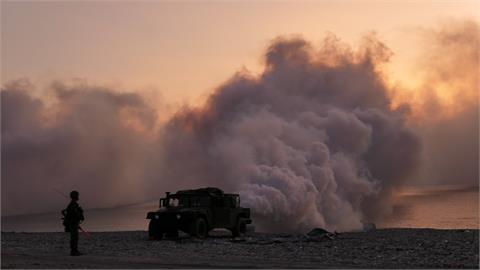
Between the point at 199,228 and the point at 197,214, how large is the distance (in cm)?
68

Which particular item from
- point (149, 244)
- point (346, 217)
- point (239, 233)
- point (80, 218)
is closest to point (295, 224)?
point (346, 217)

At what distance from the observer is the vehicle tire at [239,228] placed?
34844mm

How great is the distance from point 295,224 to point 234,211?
30819mm

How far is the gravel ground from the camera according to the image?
1956 centimetres

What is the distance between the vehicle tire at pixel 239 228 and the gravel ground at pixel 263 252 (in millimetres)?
4108

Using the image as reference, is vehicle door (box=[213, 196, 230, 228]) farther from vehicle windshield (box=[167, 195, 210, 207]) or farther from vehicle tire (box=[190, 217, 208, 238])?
vehicle tire (box=[190, 217, 208, 238])

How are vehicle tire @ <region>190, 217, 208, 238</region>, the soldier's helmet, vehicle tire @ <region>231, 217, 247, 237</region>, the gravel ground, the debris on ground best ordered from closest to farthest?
1. the gravel ground
2. the soldier's helmet
3. the debris on ground
4. vehicle tire @ <region>190, 217, 208, 238</region>
5. vehicle tire @ <region>231, 217, 247, 237</region>

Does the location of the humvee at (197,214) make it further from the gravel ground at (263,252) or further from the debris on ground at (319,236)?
the debris on ground at (319,236)

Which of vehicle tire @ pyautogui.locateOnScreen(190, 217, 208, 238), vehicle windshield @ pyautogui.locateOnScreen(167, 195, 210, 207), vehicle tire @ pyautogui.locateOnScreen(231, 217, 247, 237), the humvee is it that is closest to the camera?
vehicle tire @ pyautogui.locateOnScreen(190, 217, 208, 238)

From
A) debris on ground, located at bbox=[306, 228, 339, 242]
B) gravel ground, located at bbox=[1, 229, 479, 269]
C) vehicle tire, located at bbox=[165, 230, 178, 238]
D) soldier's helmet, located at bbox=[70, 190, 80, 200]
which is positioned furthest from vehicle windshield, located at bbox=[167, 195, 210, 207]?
soldier's helmet, located at bbox=[70, 190, 80, 200]

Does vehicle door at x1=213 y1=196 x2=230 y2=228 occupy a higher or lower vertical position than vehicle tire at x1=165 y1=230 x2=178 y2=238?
higher

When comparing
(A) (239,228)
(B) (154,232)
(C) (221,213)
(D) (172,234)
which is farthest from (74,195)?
(A) (239,228)

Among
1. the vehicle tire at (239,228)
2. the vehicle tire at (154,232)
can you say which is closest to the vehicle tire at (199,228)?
the vehicle tire at (154,232)

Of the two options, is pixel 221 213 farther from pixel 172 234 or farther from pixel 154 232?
pixel 154 232
